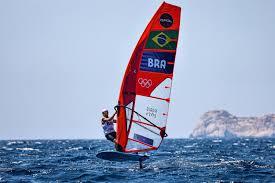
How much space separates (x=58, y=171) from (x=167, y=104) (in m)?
6.27

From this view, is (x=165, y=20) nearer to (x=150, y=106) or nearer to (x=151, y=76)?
(x=151, y=76)

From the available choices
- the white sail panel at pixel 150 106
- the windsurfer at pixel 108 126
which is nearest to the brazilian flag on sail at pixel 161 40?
the white sail panel at pixel 150 106

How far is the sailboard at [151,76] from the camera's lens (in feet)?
74.8

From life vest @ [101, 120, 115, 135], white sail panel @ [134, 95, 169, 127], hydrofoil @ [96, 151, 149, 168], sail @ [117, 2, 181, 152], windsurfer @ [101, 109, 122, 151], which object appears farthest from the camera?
life vest @ [101, 120, 115, 135]

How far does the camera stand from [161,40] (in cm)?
2288

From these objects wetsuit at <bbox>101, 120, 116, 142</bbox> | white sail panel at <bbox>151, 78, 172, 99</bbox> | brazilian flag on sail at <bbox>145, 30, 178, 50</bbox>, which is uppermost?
brazilian flag on sail at <bbox>145, 30, 178, 50</bbox>

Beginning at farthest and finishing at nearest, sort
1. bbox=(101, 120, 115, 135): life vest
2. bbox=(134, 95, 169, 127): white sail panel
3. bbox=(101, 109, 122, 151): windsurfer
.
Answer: bbox=(101, 120, 115, 135): life vest
bbox=(101, 109, 122, 151): windsurfer
bbox=(134, 95, 169, 127): white sail panel

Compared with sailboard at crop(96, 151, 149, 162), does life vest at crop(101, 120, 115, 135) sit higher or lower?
higher

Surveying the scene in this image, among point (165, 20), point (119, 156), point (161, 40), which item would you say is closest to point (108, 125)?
point (119, 156)

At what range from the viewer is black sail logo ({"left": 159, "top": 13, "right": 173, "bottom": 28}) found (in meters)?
22.8

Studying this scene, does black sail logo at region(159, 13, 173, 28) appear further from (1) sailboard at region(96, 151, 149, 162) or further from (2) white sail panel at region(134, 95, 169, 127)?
(1) sailboard at region(96, 151, 149, 162)

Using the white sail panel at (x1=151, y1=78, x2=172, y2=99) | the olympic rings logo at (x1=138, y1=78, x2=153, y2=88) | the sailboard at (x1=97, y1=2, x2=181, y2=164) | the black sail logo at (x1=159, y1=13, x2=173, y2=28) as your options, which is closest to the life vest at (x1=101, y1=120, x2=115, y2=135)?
the sailboard at (x1=97, y1=2, x2=181, y2=164)

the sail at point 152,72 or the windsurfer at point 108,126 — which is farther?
the windsurfer at point 108,126

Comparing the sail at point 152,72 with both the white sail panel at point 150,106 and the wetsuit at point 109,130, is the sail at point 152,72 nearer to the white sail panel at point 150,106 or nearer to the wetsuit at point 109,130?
the white sail panel at point 150,106
